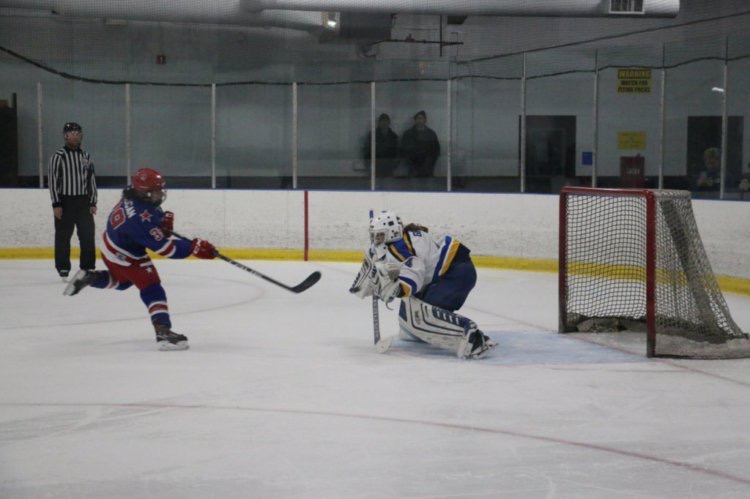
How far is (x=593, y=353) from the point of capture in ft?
19.2

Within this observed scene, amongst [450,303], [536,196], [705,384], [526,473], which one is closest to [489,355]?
[450,303]

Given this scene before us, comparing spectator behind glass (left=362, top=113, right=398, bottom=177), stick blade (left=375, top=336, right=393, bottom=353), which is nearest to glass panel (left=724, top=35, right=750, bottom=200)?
spectator behind glass (left=362, top=113, right=398, bottom=177)

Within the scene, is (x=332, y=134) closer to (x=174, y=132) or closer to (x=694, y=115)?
(x=174, y=132)

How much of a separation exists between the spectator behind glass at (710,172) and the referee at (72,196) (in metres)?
4.67

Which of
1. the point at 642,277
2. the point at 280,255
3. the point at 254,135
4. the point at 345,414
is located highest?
the point at 254,135

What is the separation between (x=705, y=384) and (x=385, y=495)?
86.4 inches

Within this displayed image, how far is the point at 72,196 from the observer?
8.72m

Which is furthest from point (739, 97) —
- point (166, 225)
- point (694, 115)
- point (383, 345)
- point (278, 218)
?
point (166, 225)

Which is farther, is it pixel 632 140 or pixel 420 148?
pixel 420 148

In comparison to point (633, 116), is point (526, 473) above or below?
below

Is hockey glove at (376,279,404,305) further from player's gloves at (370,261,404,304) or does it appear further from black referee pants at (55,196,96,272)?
black referee pants at (55,196,96,272)

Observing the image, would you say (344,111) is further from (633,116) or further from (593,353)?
(593,353)

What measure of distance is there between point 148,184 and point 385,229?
3.90 feet

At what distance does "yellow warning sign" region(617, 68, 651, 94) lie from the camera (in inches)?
404
